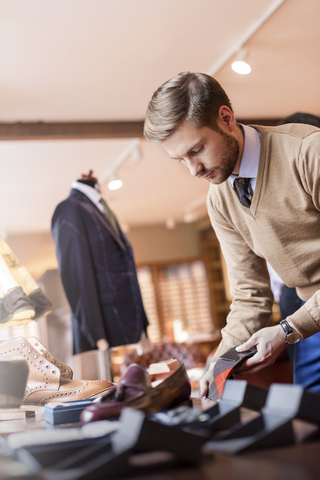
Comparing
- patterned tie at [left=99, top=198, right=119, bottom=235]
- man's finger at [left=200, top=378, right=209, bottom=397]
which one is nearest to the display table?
man's finger at [left=200, top=378, right=209, bottom=397]

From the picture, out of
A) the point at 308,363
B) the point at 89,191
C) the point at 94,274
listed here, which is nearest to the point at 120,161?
the point at 89,191

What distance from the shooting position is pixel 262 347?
1.15 m

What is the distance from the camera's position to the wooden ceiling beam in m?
3.95

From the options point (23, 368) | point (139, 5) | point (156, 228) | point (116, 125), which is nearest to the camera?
point (23, 368)

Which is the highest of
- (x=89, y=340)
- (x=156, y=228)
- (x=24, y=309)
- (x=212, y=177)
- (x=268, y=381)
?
(x=156, y=228)

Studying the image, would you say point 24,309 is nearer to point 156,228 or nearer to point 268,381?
point 268,381

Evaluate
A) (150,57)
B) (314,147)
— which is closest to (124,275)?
(150,57)

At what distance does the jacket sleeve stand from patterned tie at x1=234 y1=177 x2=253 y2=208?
5.25ft

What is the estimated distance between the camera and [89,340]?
9.11 feet

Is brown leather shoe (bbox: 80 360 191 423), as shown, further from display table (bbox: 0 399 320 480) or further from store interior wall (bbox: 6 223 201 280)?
store interior wall (bbox: 6 223 201 280)

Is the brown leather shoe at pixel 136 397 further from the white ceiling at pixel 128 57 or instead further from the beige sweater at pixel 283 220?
the white ceiling at pixel 128 57

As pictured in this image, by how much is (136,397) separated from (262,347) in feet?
1.62

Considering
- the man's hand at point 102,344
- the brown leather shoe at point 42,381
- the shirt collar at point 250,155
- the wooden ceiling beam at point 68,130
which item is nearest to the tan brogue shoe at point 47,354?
the brown leather shoe at point 42,381

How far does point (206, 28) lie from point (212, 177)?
1914 millimetres
